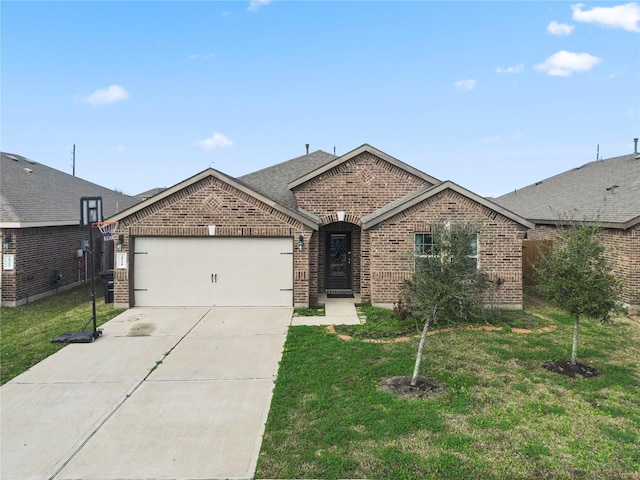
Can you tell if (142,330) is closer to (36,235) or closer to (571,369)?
(36,235)

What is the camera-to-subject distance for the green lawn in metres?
8.23

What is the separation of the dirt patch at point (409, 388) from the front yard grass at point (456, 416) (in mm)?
117

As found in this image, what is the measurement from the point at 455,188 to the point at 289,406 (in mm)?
8753

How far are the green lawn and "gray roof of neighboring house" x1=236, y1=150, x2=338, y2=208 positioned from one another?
703cm

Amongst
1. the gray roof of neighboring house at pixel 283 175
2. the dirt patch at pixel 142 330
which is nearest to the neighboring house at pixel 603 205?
the gray roof of neighboring house at pixel 283 175

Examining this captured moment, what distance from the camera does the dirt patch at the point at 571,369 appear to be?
23.7 feet

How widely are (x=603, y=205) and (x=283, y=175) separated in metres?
12.5

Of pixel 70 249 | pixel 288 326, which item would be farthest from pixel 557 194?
pixel 70 249

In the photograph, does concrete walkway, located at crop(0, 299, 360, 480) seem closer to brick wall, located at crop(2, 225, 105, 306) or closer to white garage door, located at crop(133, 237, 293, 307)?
white garage door, located at crop(133, 237, 293, 307)

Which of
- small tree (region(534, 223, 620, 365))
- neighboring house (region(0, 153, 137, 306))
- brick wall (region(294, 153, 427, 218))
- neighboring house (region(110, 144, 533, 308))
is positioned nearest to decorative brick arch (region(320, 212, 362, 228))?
brick wall (region(294, 153, 427, 218))

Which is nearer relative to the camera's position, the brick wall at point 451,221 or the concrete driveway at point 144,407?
the concrete driveway at point 144,407

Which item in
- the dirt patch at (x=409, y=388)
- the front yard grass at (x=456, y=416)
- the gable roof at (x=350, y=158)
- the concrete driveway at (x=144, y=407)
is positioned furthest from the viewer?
the gable roof at (x=350, y=158)

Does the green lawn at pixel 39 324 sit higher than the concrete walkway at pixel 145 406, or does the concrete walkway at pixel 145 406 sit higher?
the green lawn at pixel 39 324

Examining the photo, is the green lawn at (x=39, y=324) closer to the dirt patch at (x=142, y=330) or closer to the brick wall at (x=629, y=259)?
the dirt patch at (x=142, y=330)
